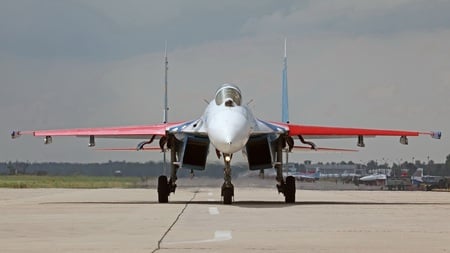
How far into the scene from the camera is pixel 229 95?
68.5 feet

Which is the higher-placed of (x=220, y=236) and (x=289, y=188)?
(x=289, y=188)

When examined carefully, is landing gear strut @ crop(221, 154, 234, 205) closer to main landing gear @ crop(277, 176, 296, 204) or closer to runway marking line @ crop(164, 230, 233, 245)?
main landing gear @ crop(277, 176, 296, 204)

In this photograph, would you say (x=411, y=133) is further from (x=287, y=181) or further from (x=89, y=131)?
(x=89, y=131)

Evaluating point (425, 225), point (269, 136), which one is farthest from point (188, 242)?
point (269, 136)

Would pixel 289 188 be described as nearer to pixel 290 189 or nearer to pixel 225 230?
pixel 290 189

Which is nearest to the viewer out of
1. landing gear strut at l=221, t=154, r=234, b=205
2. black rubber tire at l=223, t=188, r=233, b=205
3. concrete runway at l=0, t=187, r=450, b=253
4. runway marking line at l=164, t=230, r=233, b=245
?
concrete runway at l=0, t=187, r=450, b=253

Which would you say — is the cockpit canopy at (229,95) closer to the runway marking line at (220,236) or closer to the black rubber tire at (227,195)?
the black rubber tire at (227,195)

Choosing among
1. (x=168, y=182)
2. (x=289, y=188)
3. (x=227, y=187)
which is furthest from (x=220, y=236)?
(x=168, y=182)

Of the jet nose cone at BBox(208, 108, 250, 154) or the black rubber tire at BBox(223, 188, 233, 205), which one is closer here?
the jet nose cone at BBox(208, 108, 250, 154)

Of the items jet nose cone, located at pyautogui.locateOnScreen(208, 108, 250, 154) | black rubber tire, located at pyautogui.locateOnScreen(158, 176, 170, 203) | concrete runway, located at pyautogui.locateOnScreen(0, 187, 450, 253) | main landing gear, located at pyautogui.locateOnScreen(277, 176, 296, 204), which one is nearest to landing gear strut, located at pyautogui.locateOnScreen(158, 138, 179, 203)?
black rubber tire, located at pyautogui.locateOnScreen(158, 176, 170, 203)

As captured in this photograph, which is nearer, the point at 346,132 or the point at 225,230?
the point at 225,230

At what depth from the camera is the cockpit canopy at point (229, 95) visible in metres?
20.7

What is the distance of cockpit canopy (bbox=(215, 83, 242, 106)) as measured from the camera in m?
20.7

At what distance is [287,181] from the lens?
2305cm
